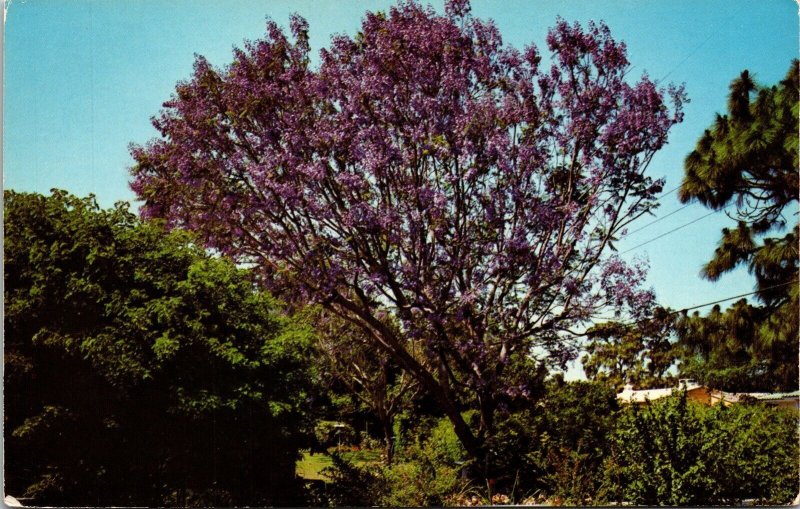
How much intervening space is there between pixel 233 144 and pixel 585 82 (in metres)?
4.01

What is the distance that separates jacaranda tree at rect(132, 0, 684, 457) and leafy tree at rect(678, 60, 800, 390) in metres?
0.78

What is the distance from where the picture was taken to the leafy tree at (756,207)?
801cm

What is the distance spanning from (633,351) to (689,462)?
2.30 m

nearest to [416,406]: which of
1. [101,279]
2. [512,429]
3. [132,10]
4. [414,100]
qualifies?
[512,429]

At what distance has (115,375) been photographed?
650cm

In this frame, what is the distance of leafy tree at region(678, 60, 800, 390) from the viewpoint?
8.01m

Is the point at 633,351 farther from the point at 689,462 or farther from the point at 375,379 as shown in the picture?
the point at 375,379

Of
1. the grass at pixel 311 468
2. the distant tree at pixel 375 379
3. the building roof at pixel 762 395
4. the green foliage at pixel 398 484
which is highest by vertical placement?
the distant tree at pixel 375 379

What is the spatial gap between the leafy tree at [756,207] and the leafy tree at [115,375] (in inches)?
208

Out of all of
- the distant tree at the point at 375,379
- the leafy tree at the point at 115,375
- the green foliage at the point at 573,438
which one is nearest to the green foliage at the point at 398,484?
the leafy tree at the point at 115,375

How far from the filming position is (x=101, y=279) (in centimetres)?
682

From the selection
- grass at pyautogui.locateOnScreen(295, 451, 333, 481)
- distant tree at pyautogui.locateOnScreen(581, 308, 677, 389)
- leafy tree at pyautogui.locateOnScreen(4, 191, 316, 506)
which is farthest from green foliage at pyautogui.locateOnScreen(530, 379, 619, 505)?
leafy tree at pyautogui.locateOnScreen(4, 191, 316, 506)

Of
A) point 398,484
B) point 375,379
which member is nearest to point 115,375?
point 398,484

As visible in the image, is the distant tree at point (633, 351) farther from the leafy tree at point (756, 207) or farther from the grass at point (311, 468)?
the grass at point (311, 468)
